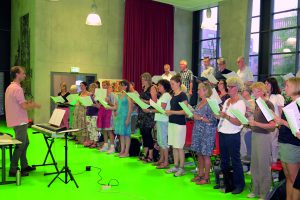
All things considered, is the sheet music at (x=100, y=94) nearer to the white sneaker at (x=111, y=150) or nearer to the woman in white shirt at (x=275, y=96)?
the white sneaker at (x=111, y=150)

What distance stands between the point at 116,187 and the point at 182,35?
11.4 m

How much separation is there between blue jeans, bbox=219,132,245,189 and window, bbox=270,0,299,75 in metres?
7.82

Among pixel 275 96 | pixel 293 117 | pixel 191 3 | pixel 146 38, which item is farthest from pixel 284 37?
pixel 293 117

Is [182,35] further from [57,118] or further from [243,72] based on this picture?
[57,118]

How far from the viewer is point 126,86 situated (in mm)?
6668

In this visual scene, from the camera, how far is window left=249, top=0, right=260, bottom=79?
40.5 feet

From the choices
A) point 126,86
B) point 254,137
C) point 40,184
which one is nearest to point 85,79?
point 126,86

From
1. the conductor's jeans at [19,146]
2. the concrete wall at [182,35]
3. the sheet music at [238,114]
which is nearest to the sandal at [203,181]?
the sheet music at [238,114]

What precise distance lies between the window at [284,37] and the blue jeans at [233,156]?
782 cm

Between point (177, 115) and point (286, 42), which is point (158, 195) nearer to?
point (177, 115)

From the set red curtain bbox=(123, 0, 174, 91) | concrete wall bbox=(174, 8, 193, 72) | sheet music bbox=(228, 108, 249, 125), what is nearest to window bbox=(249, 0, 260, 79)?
concrete wall bbox=(174, 8, 193, 72)

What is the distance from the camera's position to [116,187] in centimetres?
483

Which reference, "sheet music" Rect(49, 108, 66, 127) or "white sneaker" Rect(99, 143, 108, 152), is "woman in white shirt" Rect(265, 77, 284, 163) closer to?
"sheet music" Rect(49, 108, 66, 127)

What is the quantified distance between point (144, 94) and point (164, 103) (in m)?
0.83
